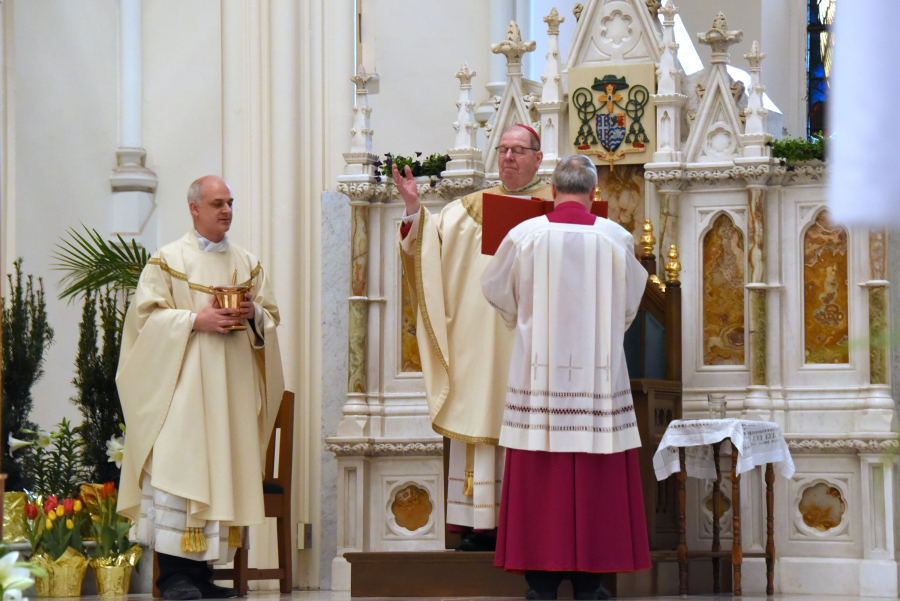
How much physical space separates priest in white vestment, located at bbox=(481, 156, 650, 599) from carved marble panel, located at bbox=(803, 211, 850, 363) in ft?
6.25

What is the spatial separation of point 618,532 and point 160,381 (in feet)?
7.89

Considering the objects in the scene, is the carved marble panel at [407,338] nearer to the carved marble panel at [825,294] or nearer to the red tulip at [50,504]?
the red tulip at [50,504]

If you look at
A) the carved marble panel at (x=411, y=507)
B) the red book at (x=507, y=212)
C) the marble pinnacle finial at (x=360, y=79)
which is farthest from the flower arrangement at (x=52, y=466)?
the red book at (x=507, y=212)

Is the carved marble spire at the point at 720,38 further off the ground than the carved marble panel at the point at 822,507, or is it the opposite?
the carved marble spire at the point at 720,38

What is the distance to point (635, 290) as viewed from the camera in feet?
17.0

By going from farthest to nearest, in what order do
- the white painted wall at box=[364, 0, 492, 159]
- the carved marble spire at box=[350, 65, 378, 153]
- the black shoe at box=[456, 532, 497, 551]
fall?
1. the white painted wall at box=[364, 0, 492, 159]
2. the carved marble spire at box=[350, 65, 378, 153]
3. the black shoe at box=[456, 532, 497, 551]

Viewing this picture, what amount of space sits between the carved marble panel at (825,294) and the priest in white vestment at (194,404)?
3.01 m

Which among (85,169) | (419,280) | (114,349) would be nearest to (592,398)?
(419,280)

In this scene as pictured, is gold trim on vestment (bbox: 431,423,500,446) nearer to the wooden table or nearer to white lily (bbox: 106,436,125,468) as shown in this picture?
the wooden table

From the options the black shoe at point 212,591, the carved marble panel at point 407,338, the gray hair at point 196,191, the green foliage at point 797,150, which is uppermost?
the green foliage at point 797,150

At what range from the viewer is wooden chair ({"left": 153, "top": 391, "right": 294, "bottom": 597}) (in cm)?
623

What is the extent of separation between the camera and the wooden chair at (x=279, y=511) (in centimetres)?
623

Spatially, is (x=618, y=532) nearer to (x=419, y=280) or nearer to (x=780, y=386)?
(x=419, y=280)

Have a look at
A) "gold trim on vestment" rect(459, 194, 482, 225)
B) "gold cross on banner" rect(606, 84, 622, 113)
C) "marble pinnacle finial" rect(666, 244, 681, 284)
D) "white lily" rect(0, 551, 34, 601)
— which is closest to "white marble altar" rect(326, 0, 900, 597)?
"gold cross on banner" rect(606, 84, 622, 113)
